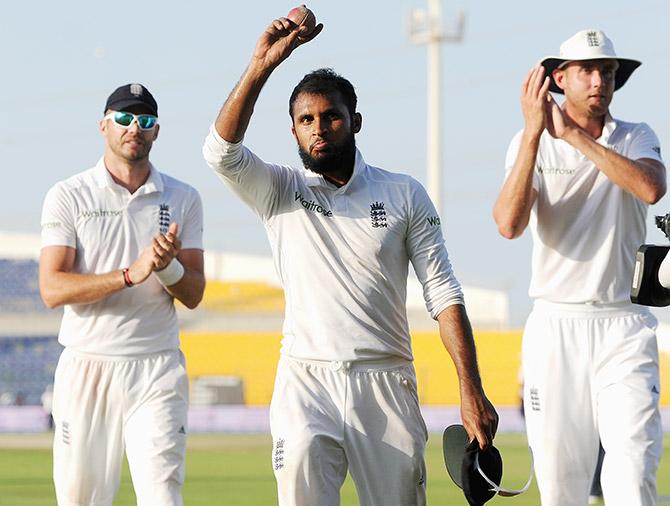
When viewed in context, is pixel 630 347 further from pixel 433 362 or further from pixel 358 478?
pixel 433 362

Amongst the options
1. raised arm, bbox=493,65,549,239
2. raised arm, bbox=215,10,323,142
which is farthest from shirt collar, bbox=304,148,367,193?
raised arm, bbox=493,65,549,239

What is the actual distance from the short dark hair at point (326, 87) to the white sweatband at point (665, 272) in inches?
70.9

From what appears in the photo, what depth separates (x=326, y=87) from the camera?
5520 millimetres

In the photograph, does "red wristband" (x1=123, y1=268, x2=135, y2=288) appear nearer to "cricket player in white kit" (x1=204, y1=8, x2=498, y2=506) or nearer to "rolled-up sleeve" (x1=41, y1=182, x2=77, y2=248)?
"rolled-up sleeve" (x1=41, y1=182, x2=77, y2=248)

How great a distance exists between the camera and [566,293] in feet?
23.7

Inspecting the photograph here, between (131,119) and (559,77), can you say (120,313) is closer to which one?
(131,119)

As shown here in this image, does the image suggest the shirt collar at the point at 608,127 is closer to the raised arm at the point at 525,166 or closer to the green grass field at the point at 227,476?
the raised arm at the point at 525,166

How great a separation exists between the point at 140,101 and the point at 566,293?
2329 millimetres

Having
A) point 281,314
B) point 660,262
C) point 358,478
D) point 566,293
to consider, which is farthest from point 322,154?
point 281,314

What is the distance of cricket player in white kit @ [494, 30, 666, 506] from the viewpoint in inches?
275

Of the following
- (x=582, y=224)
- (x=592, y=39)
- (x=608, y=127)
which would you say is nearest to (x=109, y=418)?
(x=582, y=224)

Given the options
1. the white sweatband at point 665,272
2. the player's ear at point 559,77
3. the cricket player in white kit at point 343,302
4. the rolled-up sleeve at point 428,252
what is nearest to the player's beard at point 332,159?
the cricket player in white kit at point 343,302

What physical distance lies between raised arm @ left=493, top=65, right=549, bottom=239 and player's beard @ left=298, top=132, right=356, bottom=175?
1.74 meters

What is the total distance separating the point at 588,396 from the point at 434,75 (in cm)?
3922
